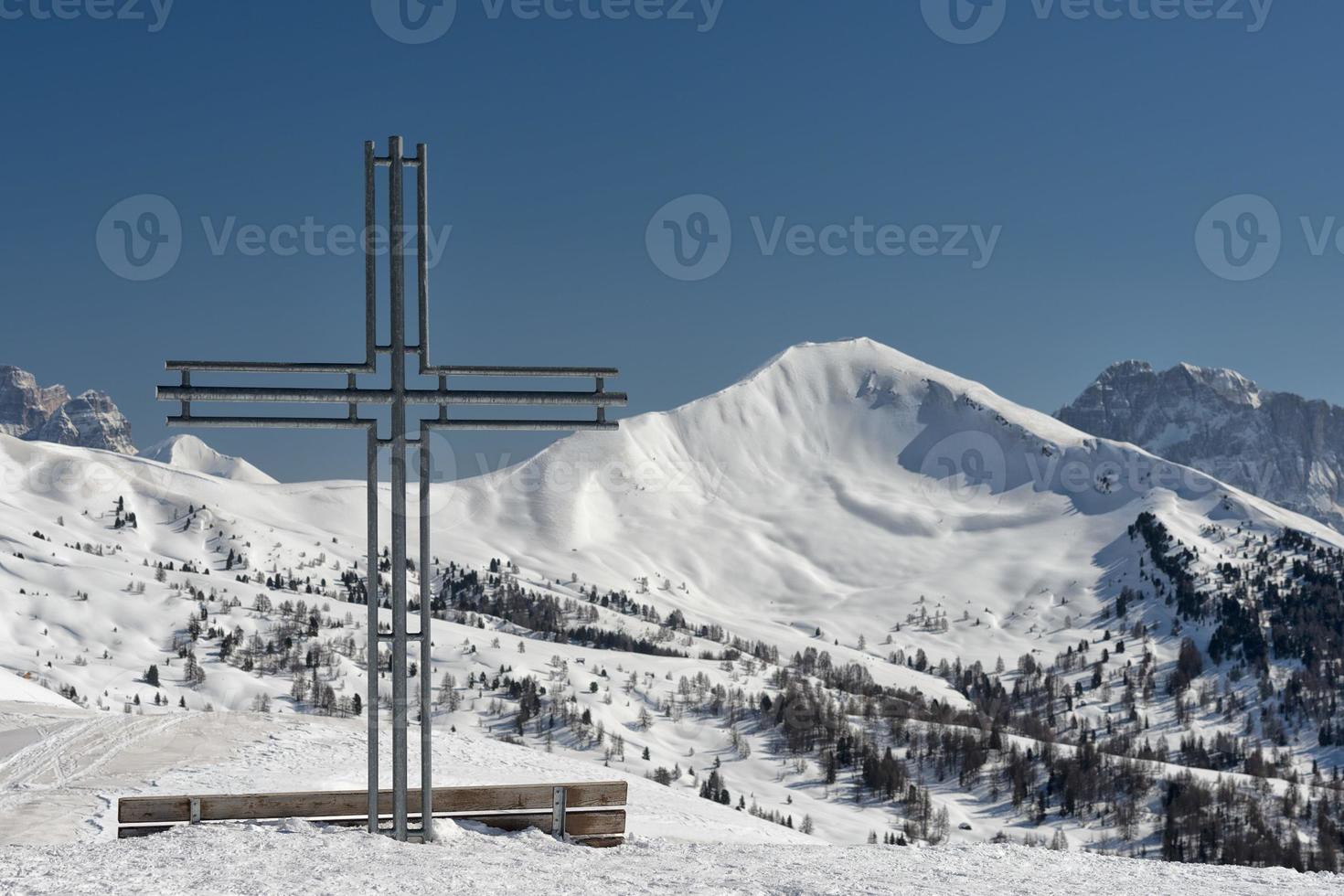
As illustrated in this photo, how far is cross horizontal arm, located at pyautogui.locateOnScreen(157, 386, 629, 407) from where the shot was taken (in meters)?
15.6

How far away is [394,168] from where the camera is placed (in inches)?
634

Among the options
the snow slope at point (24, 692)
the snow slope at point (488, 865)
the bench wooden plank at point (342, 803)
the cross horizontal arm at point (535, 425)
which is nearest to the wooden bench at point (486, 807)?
the bench wooden plank at point (342, 803)

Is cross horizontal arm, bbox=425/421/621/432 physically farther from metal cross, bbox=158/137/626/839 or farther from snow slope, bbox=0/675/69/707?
snow slope, bbox=0/675/69/707

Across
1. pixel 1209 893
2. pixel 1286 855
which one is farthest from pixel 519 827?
pixel 1286 855

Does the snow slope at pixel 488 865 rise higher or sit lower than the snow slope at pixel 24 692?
lower

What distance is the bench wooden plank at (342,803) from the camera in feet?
52.4

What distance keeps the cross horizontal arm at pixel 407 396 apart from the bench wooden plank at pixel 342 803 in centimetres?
497

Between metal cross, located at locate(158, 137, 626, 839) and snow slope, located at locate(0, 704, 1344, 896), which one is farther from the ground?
metal cross, located at locate(158, 137, 626, 839)

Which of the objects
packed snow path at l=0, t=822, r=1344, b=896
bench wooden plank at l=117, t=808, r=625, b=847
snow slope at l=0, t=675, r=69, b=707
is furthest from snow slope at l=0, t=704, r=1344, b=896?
snow slope at l=0, t=675, r=69, b=707

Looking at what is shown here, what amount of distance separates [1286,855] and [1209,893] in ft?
624

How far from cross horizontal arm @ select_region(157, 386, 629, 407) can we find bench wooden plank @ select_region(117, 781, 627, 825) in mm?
4975

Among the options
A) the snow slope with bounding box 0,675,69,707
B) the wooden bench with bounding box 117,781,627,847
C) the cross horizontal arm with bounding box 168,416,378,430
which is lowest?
the wooden bench with bounding box 117,781,627,847

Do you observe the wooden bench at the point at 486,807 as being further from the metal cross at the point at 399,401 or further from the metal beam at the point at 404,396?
the metal beam at the point at 404,396

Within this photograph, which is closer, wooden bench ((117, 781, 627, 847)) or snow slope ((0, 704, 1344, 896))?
snow slope ((0, 704, 1344, 896))
